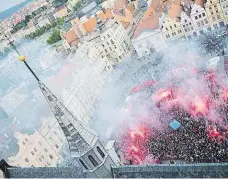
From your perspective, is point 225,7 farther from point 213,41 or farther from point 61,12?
point 61,12

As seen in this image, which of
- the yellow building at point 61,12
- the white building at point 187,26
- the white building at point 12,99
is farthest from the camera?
the yellow building at point 61,12

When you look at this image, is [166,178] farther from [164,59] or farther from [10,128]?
[164,59]

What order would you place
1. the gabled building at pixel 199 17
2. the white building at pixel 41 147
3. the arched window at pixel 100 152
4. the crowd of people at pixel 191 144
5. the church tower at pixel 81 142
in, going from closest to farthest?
the church tower at pixel 81 142
the arched window at pixel 100 152
the crowd of people at pixel 191 144
the white building at pixel 41 147
the gabled building at pixel 199 17

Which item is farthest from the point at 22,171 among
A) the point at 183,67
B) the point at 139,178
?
the point at 183,67

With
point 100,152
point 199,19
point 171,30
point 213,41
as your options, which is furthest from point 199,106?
point 171,30

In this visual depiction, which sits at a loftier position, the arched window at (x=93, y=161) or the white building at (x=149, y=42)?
the arched window at (x=93, y=161)

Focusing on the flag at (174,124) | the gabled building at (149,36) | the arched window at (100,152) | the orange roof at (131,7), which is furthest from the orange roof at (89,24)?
the arched window at (100,152)

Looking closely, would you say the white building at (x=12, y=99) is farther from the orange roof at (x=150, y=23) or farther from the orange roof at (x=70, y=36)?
the orange roof at (x=150, y=23)
